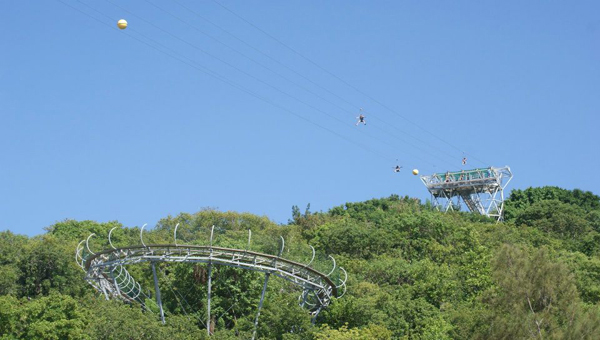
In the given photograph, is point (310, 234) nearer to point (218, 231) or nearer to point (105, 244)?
point (218, 231)

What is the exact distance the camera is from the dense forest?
49125 millimetres

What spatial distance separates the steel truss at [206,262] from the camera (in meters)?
50.9

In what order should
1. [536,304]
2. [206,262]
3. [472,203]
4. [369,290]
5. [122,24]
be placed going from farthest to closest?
[472,203], [369,290], [206,262], [536,304], [122,24]

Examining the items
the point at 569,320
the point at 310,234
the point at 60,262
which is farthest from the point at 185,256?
the point at 310,234

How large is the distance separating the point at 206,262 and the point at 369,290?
12107 millimetres

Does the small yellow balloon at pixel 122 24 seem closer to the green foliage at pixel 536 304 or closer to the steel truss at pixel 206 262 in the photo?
the steel truss at pixel 206 262

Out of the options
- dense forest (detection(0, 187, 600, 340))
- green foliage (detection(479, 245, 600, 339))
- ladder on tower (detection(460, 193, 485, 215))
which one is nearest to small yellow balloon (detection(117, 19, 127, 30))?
dense forest (detection(0, 187, 600, 340))

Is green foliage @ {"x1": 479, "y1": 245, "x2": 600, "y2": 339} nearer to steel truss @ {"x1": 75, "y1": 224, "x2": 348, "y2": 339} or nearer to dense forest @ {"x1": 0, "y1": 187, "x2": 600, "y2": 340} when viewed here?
dense forest @ {"x1": 0, "y1": 187, "x2": 600, "y2": 340}

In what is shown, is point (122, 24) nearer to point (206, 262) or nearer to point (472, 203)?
point (206, 262)

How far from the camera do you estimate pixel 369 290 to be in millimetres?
59781

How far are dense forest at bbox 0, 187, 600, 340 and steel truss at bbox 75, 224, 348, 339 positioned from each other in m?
1.10

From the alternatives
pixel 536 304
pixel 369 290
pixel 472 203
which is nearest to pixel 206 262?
pixel 369 290

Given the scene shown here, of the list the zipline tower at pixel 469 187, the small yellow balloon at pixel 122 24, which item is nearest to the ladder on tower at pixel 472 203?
the zipline tower at pixel 469 187

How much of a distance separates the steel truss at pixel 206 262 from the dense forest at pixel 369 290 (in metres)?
1.10
